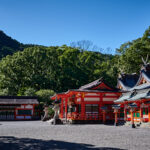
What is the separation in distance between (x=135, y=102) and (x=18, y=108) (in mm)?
24875

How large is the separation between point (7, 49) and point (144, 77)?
52.4 metres

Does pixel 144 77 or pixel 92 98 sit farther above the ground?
pixel 144 77

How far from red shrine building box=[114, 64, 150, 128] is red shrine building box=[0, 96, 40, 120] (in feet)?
58.0

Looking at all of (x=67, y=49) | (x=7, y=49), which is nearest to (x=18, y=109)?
(x=67, y=49)

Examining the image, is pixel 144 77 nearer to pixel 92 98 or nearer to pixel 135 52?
pixel 92 98

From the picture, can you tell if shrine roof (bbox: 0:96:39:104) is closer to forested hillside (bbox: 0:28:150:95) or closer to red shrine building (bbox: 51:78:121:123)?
forested hillside (bbox: 0:28:150:95)

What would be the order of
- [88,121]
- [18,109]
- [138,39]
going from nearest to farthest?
[88,121] < [18,109] < [138,39]

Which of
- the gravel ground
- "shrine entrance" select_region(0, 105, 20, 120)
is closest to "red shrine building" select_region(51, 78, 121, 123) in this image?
the gravel ground

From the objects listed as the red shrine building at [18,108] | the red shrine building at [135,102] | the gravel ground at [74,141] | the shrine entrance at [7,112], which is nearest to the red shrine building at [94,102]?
the red shrine building at [135,102]

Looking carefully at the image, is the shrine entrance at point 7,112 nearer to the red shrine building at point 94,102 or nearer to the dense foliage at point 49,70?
the dense foliage at point 49,70

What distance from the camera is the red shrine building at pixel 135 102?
2198cm

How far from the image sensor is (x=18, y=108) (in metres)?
41.1

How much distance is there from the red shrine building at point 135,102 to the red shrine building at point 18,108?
17668 millimetres

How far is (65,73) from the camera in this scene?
5138 cm
